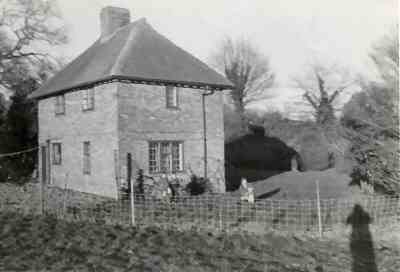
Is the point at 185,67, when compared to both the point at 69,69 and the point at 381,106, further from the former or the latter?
the point at 381,106

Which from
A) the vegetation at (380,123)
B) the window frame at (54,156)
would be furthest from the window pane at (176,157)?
the vegetation at (380,123)

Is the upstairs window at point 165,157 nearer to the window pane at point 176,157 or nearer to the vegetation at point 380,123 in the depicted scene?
the window pane at point 176,157

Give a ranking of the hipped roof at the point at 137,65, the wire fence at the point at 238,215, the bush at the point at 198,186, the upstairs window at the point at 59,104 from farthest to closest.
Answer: the upstairs window at the point at 59,104
the bush at the point at 198,186
the hipped roof at the point at 137,65
the wire fence at the point at 238,215

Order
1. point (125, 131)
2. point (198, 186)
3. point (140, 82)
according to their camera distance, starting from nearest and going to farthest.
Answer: point (125, 131) < point (140, 82) < point (198, 186)

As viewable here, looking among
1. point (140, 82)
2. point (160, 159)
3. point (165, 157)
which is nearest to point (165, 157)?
point (165, 157)

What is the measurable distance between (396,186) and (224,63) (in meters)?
45.1

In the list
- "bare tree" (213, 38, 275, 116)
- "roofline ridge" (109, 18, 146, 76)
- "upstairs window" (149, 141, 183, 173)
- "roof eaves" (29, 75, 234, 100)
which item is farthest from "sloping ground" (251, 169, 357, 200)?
"bare tree" (213, 38, 275, 116)

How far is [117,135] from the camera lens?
2144 centimetres

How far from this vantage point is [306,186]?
28484 mm

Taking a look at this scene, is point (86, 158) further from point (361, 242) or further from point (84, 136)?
point (361, 242)

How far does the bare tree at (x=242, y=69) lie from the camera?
59500 millimetres

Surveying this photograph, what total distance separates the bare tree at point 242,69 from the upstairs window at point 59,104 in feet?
114

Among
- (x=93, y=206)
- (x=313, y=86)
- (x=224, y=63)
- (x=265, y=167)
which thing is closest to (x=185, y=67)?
(x=93, y=206)

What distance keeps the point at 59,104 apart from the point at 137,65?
641 centimetres
